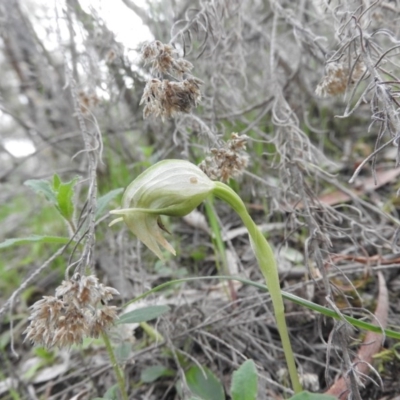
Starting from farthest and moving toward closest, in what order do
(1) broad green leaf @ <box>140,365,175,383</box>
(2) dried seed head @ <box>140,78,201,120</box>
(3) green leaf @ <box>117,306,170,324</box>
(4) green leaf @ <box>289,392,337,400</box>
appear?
(1) broad green leaf @ <box>140,365,175,383</box>
(3) green leaf @ <box>117,306,170,324</box>
(2) dried seed head @ <box>140,78,201,120</box>
(4) green leaf @ <box>289,392,337,400</box>

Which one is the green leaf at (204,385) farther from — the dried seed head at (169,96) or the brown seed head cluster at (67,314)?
the dried seed head at (169,96)

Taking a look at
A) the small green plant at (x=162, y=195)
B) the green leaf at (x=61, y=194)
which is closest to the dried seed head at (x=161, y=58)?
the small green plant at (x=162, y=195)

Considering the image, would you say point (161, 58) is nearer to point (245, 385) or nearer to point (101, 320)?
point (101, 320)

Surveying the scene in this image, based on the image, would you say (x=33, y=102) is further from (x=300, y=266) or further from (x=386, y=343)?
(x=386, y=343)

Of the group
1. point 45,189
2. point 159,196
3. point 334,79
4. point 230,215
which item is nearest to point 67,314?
point 159,196

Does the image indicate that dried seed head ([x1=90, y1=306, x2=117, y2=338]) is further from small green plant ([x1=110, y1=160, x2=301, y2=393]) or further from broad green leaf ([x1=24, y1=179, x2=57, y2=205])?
broad green leaf ([x1=24, y1=179, x2=57, y2=205])

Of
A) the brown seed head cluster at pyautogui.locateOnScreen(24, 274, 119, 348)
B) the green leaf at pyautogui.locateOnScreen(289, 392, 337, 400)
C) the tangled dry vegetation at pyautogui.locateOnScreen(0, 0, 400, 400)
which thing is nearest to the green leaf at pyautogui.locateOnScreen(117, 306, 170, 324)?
the tangled dry vegetation at pyautogui.locateOnScreen(0, 0, 400, 400)

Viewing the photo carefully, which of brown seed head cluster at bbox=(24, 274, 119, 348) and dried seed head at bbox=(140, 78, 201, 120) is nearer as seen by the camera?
brown seed head cluster at bbox=(24, 274, 119, 348)
